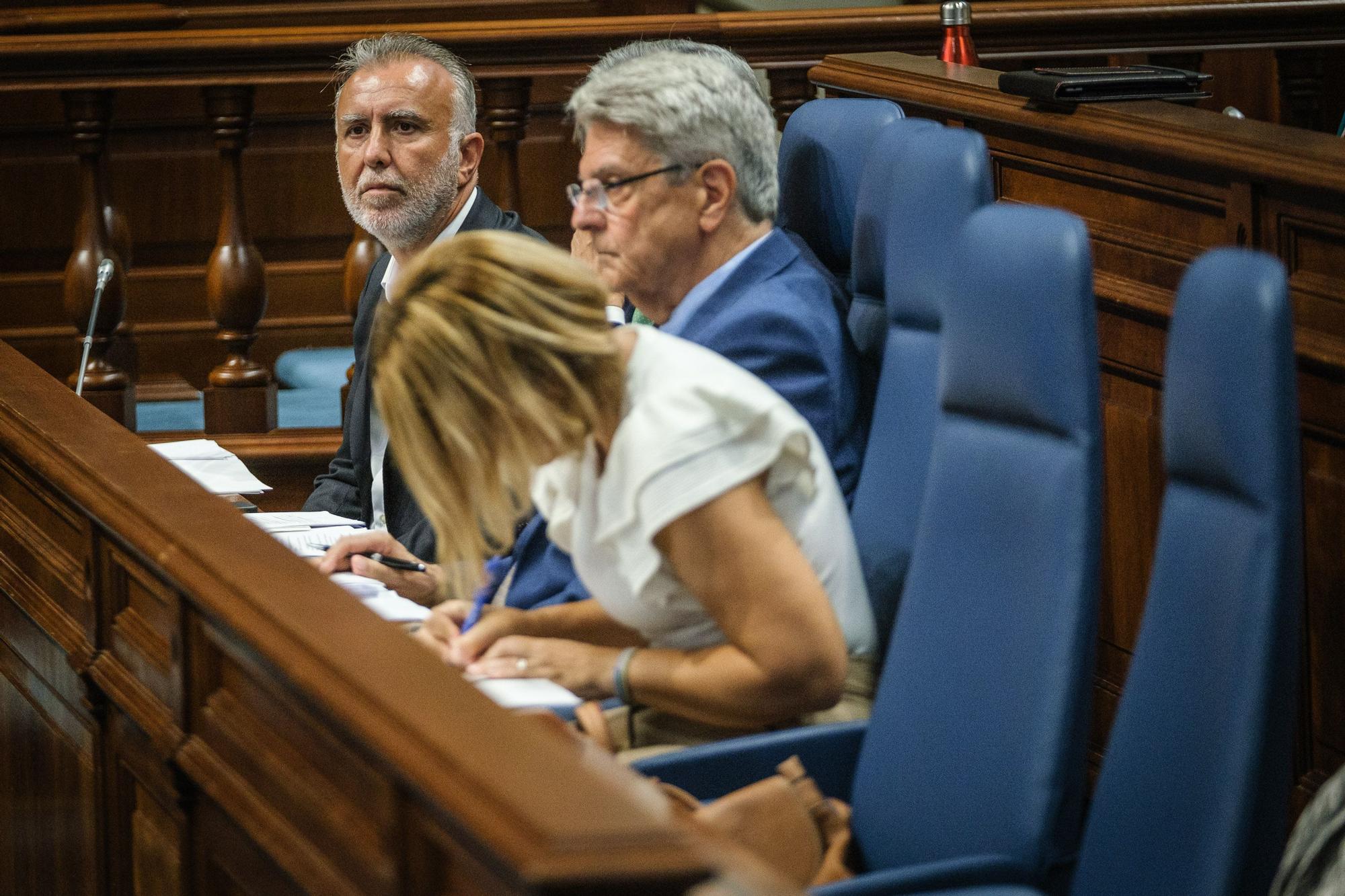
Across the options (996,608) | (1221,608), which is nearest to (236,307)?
(996,608)

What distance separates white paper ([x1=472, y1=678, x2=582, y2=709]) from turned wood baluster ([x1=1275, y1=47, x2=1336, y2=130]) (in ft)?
6.72

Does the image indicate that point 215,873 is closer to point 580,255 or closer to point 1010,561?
point 1010,561

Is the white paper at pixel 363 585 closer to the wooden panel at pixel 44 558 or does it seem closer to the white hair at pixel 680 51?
the wooden panel at pixel 44 558

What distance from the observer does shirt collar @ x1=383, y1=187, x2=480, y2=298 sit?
271 cm

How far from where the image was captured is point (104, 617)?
6.52ft

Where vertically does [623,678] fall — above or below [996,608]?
below

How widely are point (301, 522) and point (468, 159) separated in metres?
0.67

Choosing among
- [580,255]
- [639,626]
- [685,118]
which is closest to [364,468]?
[580,255]

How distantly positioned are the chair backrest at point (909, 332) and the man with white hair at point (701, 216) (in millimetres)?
97

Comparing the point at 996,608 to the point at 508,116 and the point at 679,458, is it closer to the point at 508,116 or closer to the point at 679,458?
the point at 679,458

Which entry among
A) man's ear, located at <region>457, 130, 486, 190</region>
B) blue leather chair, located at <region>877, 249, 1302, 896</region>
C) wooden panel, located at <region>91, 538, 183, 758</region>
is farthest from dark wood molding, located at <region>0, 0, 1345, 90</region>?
blue leather chair, located at <region>877, 249, 1302, 896</region>

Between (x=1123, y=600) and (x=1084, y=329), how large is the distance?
758mm

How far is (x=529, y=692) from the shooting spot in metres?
1.66

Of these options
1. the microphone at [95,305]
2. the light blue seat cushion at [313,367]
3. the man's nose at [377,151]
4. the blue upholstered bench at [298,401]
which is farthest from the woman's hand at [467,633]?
the light blue seat cushion at [313,367]
